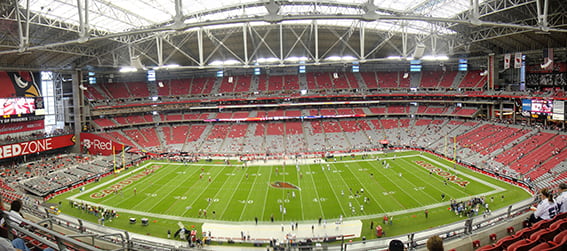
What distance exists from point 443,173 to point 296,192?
17.9 meters

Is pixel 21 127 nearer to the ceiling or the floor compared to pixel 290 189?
nearer to the ceiling

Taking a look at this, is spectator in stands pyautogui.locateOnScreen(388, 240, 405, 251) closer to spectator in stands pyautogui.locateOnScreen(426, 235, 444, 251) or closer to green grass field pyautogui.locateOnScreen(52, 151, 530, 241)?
spectator in stands pyautogui.locateOnScreen(426, 235, 444, 251)

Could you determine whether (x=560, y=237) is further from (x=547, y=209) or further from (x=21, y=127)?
(x=21, y=127)

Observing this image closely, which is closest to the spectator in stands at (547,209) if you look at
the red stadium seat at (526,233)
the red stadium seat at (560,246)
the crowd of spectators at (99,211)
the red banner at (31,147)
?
the red stadium seat at (526,233)

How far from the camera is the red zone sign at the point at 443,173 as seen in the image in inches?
1307

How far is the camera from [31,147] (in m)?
43.8

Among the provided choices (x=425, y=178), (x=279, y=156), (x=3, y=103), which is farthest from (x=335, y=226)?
(x=3, y=103)

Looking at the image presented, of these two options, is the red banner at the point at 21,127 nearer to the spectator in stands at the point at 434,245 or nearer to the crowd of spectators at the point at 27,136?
the crowd of spectators at the point at 27,136

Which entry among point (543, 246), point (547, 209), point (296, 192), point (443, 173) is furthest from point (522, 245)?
point (443, 173)

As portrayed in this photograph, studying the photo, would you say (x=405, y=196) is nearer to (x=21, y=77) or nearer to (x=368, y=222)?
(x=368, y=222)

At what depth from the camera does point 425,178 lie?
Result: 115 feet

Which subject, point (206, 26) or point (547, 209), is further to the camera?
point (206, 26)

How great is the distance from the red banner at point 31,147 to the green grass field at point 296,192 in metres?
15.2

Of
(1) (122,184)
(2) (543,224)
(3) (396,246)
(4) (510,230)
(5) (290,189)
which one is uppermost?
(3) (396,246)
